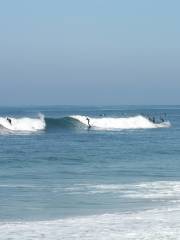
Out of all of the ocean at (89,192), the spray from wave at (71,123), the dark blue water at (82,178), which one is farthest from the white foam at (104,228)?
the spray from wave at (71,123)

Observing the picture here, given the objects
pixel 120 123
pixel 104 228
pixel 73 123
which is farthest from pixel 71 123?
pixel 104 228

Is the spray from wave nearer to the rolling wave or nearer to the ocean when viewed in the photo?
the rolling wave

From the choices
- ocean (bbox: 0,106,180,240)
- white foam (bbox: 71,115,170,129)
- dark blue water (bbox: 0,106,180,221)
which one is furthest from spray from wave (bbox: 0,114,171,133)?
ocean (bbox: 0,106,180,240)

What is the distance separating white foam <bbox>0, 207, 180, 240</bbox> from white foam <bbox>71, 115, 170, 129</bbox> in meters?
60.7

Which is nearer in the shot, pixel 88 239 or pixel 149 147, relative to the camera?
pixel 88 239

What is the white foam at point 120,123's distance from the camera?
78.2m

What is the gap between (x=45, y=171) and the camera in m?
29.3

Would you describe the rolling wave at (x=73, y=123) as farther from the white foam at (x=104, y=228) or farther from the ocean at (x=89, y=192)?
the white foam at (x=104, y=228)

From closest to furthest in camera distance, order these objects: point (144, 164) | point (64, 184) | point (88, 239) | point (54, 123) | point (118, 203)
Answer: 1. point (88, 239)
2. point (118, 203)
3. point (64, 184)
4. point (144, 164)
5. point (54, 123)

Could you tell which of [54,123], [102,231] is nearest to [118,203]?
[102,231]

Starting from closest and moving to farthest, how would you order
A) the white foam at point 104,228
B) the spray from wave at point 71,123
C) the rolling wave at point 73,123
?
the white foam at point 104,228, the spray from wave at point 71,123, the rolling wave at point 73,123

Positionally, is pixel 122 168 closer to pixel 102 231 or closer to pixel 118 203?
pixel 118 203

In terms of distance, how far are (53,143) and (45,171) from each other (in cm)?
1987

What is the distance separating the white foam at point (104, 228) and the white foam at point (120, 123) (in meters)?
60.7
